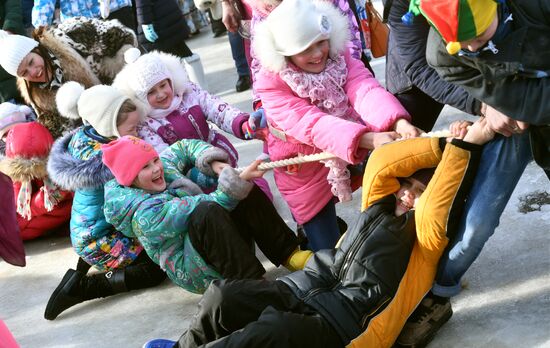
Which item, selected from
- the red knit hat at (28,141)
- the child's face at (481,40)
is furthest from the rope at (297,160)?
the red knit hat at (28,141)

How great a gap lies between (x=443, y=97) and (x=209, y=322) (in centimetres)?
124

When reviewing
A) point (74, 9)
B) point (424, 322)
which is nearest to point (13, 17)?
point (74, 9)

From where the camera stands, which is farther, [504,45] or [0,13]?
[0,13]

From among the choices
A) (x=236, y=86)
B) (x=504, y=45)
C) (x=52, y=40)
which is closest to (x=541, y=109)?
(x=504, y=45)

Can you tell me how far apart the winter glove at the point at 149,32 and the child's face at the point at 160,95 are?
173 cm

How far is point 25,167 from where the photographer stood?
13.9 ft

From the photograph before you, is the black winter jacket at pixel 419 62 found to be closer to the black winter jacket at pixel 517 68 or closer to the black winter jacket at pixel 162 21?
the black winter jacket at pixel 517 68

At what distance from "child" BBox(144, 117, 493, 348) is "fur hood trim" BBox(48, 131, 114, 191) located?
3.92ft

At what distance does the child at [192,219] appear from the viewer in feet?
10.8

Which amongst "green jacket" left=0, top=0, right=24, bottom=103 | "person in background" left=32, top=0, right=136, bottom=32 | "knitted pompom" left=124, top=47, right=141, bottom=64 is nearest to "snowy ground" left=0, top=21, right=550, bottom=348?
"knitted pompom" left=124, top=47, right=141, bottom=64

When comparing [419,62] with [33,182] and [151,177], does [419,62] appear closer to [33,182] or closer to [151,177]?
[151,177]

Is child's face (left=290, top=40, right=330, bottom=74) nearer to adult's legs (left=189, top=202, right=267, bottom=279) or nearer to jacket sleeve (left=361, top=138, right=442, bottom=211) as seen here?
jacket sleeve (left=361, top=138, right=442, bottom=211)

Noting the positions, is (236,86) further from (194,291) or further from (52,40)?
(194,291)

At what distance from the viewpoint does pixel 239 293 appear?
2711 mm
